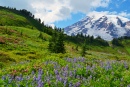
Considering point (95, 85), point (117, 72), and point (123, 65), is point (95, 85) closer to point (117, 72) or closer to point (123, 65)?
point (117, 72)

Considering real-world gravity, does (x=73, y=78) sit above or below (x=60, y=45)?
above

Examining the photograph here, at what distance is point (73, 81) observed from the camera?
12320 millimetres

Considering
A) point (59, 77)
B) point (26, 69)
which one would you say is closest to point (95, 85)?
point (59, 77)

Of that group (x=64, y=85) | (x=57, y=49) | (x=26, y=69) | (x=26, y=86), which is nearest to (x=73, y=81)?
(x=64, y=85)

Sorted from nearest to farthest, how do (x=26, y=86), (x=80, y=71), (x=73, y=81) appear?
(x=26, y=86), (x=73, y=81), (x=80, y=71)

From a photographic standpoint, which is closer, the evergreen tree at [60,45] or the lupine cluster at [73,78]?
the lupine cluster at [73,78]

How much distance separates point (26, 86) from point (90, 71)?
448 centimetres

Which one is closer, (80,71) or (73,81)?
(73,81)

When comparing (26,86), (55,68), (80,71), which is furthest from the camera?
(55,68)

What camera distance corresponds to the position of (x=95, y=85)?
468 inches

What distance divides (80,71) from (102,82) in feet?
6.32

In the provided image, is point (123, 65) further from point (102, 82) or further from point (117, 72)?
point (102, 82)

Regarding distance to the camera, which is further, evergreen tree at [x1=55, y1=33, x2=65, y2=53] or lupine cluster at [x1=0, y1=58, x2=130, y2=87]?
evergreen tree at [x1=55, y1=33, x2=65, y2=53]

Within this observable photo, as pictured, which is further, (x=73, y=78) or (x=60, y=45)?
(x=60, y=45)
